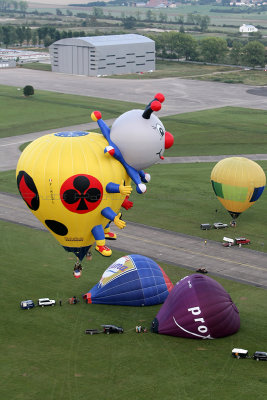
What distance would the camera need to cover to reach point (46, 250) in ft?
277

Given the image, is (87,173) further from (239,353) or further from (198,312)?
(239,353)

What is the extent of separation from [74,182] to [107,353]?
15010 mm

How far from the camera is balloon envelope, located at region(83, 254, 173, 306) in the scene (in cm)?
6731

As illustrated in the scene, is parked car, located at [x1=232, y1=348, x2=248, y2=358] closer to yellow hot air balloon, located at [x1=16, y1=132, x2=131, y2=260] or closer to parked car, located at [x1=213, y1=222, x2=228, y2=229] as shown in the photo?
yellow hot air balloon, located at [x1=16, y1=132, x2=131, y2=260]

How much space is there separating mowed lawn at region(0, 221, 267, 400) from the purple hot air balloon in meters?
0.80

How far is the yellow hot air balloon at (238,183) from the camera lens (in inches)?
3573

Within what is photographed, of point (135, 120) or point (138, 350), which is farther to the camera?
point (138, 350)

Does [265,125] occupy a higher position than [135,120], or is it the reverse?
[135,120]

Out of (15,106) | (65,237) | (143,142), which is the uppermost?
(143,142)

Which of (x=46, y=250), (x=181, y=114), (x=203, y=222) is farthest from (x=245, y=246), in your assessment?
(x=181, y=114)

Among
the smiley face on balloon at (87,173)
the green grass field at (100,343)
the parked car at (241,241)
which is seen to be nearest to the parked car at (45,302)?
the green grass field at (100,343)

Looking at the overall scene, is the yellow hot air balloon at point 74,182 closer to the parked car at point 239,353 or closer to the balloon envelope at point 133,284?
the balloon envelope at point 133,284

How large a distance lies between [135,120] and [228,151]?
8250cm

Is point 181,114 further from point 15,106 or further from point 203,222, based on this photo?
point 203,222
